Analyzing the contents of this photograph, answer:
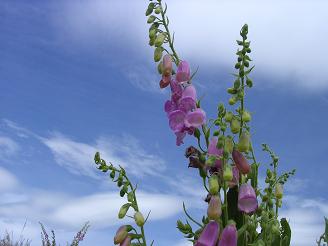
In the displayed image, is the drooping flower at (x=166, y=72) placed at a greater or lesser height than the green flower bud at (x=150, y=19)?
lesser

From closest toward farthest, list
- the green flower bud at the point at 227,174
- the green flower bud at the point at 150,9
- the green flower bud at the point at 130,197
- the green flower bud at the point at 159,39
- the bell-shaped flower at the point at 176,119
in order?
the green flower bud at the point at 227,174
the bell-shaped flower at the point at 176,119
the green flower bud at the point at 130,197
the green flower bud at the point at 159,39
the green flower bud at the point at 150,9

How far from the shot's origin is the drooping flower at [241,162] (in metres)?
2.22

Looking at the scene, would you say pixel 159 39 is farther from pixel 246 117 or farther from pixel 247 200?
pixel 247 200

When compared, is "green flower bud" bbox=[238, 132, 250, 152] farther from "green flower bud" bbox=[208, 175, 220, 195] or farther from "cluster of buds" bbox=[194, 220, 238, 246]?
"cluster of buds" bbox=[194, 220, 238, 246]

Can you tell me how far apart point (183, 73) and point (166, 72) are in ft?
0.30

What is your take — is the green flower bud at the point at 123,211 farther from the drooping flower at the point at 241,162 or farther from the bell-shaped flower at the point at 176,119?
the drooping flower at the point at 241,162

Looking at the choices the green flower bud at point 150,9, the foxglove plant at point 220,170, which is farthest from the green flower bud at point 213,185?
the green flower bud at point 150,9

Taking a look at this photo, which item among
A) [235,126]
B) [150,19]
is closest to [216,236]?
[235,126]

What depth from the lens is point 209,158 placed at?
2176 mm

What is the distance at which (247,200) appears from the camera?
7.27ft

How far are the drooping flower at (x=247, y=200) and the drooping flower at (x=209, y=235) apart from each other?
144mm

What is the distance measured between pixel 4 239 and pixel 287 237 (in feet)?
17.5

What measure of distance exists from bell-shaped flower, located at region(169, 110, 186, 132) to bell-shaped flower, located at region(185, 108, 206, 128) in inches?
1.2

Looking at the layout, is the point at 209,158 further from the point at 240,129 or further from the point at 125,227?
the point at 125,227
